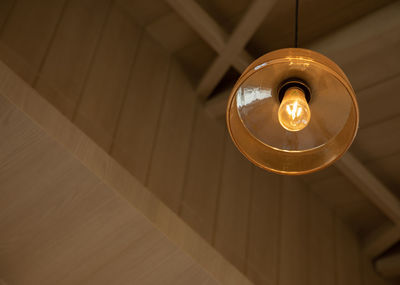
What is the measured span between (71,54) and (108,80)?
0.28 metres

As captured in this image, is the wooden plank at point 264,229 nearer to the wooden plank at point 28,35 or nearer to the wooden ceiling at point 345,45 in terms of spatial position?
the wooden ceiling at point 345,45

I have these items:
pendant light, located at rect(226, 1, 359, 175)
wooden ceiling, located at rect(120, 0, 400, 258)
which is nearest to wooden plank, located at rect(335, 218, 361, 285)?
wooden ceiling, located at rect(120, 0, 400, 258)

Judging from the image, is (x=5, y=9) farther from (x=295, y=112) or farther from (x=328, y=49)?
(x=328, y=49)

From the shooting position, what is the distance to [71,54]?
Answer: 10.1 feet

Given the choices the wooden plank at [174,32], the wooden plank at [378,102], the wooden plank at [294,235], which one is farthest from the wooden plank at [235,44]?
the wooden plank at [294,235]

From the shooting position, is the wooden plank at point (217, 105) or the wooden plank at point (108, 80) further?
the wooden plank at point (217, 105)

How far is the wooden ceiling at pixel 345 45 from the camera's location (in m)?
3.40

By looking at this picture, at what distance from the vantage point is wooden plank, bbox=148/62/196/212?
3182 millimetres

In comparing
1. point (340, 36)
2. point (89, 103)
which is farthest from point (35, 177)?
point (340, 36)

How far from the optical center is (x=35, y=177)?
247 cm

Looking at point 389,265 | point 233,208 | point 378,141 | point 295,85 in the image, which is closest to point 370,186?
point 378,141

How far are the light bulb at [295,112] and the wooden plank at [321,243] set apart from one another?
240 centimetres

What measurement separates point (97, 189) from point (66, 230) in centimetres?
30

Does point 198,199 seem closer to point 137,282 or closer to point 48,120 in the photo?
point 137,282
